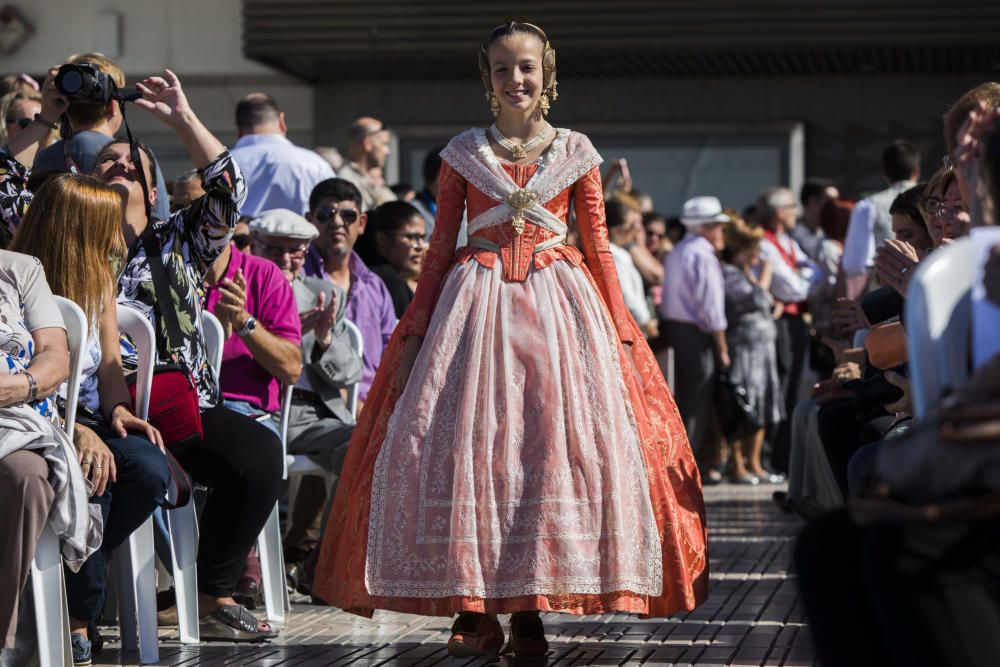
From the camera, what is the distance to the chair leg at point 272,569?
584 centimetres

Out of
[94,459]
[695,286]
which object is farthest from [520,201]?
[695,286]

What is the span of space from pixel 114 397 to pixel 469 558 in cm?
116

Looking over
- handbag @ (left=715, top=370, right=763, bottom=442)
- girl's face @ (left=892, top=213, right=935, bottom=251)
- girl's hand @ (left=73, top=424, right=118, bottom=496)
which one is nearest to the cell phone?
girl's face @ (left=892, top=213, right=935, bottom=251)

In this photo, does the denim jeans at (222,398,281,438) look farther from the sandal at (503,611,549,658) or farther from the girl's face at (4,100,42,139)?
the girl's face at (4,100,42,139)

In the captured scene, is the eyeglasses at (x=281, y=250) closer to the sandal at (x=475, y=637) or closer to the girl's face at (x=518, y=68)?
the girl's face at (x=518, y=68)

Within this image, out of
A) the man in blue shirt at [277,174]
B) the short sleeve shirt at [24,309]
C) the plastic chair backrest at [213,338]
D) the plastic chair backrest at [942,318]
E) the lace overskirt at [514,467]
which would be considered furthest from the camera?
the man in blue shirt at [277,174]

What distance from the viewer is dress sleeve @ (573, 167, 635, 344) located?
5.18 metres

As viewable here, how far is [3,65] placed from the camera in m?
15.5

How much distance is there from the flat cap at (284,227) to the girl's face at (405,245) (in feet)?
3.54

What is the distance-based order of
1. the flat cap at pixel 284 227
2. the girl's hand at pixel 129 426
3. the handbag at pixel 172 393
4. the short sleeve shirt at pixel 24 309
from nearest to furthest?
the short sleeve shirt at pixel 24 309, the girl's hand at pixel 129 426, the handbag at pixel 172 393, the flat cap at pixel 284 227

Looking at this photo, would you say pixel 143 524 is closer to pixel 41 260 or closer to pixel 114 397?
pixel 114 397

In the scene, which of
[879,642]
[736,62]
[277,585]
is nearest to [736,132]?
[736,62]

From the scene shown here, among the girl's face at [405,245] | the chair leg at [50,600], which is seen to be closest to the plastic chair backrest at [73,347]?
the chair leg at [50,600]

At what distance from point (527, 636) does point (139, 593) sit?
1.15 m
